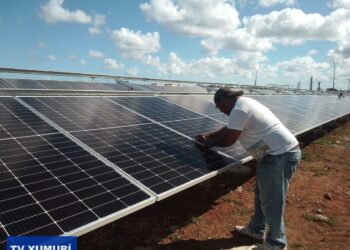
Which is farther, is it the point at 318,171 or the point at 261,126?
the point at 318,171

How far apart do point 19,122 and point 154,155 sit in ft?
9.40

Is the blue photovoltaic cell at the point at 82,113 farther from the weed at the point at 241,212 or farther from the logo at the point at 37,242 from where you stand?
the logo at the point at 37,242

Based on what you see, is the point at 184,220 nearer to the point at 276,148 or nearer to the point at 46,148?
the point at 276,148

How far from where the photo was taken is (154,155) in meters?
7.11

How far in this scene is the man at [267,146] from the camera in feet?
20.2

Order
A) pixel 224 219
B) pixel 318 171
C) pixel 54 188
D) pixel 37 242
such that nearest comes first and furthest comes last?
pixel 37 242 < pixel 54 188 < pixel 224 219 < pixel 318 171

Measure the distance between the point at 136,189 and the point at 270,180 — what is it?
2.39 meters

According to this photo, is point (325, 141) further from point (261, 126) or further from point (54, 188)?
point (54, 188)

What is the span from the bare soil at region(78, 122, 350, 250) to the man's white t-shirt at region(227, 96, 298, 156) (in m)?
2.28

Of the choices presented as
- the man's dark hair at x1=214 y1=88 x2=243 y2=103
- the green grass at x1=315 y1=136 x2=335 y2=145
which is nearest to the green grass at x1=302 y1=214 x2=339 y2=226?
the man's dark hair at x1=214 y1=88 x2=243 y2=103

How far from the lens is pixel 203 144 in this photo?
8000 millimetres

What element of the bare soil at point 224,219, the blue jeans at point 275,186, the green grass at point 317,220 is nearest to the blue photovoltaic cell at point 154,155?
the blue jeans at point 275,186

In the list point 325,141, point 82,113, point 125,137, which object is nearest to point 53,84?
point 82,113

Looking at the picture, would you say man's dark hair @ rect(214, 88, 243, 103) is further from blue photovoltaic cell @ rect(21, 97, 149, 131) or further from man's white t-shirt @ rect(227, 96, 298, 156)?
blue photovoltaic cell @ rect(21, 97, 149, 131)
